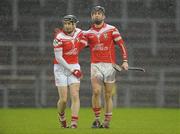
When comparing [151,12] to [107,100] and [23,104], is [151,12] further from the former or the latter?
[107,100]

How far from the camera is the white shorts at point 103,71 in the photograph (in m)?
14.7

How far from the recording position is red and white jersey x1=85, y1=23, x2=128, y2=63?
14570mm

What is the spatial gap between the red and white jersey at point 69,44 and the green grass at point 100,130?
100 cm

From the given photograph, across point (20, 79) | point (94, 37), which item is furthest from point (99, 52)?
point (20, 79)

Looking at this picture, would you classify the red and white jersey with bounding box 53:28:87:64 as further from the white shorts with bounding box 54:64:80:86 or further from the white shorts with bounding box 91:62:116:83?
the white shorts with bounding box 91:62:116:83

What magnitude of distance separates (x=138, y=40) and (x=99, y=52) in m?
11.5

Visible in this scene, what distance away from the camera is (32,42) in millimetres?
25422

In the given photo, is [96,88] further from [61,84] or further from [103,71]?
Result: [61,84]

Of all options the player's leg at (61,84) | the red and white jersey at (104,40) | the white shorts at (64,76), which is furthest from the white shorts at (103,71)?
the player's leg at (61,84)

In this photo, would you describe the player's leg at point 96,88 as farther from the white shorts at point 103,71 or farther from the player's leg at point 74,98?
the player's leg at point 74,98

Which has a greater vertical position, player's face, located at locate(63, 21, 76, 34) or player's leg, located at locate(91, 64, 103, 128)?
player's face, located at locate(63, 21, 76, 34)

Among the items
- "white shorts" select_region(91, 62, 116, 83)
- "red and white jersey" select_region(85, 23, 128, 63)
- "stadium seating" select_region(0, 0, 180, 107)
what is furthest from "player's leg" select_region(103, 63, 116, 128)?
"stadium seating" select_region(0, 0, 180, 107)

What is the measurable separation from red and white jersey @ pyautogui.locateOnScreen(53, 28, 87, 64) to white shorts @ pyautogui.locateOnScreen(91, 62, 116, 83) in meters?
0.37

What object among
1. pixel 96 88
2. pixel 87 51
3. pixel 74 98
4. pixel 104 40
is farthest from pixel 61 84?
pixel 87 51
